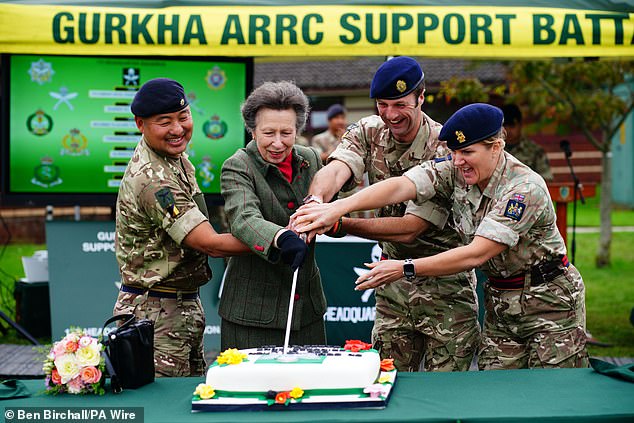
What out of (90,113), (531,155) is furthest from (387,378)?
(531,155)

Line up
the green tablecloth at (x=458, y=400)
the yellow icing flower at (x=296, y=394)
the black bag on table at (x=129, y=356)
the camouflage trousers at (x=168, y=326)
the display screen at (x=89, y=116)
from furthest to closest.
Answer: the display screen at (x=89, y=116) < the camouflage trousers at (x=168, y=326) < the black bag on table at (x=129, y=356) < the yellow icing flower at (x=296, y=394) < the green tablecloth at (x=458, y=400)

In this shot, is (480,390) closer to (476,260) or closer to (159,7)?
(476,260)

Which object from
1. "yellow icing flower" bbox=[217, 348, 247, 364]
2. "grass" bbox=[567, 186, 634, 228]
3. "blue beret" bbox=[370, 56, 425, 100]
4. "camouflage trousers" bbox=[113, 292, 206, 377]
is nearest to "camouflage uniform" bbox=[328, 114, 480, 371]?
"blue beret" bbox=[370, 56, 425, 100]

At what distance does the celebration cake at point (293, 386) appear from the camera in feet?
8.59

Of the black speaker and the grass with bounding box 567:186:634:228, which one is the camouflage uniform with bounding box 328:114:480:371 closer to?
the black speaker

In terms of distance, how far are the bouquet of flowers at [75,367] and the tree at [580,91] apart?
7.38m

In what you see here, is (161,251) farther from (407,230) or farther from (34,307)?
(34,307)

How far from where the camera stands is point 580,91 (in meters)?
10.4

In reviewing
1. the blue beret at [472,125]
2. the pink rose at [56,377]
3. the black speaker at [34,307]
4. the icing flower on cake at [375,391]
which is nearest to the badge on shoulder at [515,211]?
the blue beret at [472,125]

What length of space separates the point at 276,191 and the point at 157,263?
0.59 meters

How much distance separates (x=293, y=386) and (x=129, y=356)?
618 millimetres

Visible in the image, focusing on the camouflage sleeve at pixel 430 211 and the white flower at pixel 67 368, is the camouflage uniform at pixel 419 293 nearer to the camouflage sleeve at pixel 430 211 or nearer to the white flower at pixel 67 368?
the camouflage sleeve at pixel 430 211

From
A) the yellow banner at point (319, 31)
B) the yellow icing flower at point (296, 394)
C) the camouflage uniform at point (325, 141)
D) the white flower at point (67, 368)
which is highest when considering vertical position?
the yellow banner at point (319, 31)

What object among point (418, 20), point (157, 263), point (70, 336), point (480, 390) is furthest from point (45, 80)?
point (480, 390)
